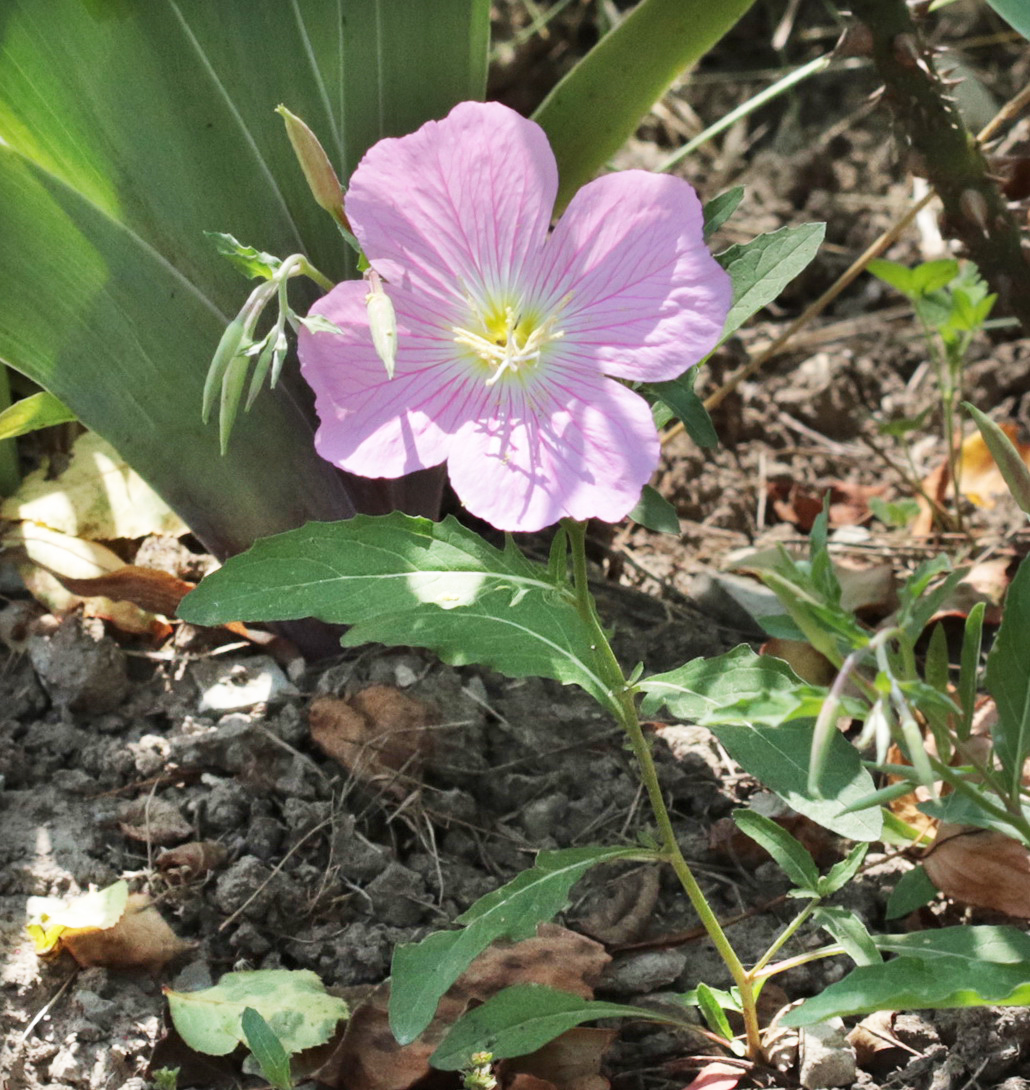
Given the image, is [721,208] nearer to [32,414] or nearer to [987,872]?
[987,872]

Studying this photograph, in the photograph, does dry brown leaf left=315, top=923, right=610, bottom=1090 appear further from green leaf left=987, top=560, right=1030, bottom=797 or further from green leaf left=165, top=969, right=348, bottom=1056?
green leaf left=987, top=560, right=1030, bottom=797

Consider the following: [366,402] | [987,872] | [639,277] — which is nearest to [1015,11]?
[639,277]

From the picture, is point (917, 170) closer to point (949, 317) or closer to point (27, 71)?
point (949, 317)

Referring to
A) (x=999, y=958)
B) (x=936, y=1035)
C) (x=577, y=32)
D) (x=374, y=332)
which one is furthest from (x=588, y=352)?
(x=577, y=32)

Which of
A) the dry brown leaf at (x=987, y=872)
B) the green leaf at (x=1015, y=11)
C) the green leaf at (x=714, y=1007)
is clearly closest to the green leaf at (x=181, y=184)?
the green leaf at (x=1015, y=11)

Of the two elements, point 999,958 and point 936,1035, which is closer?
point 999,958
